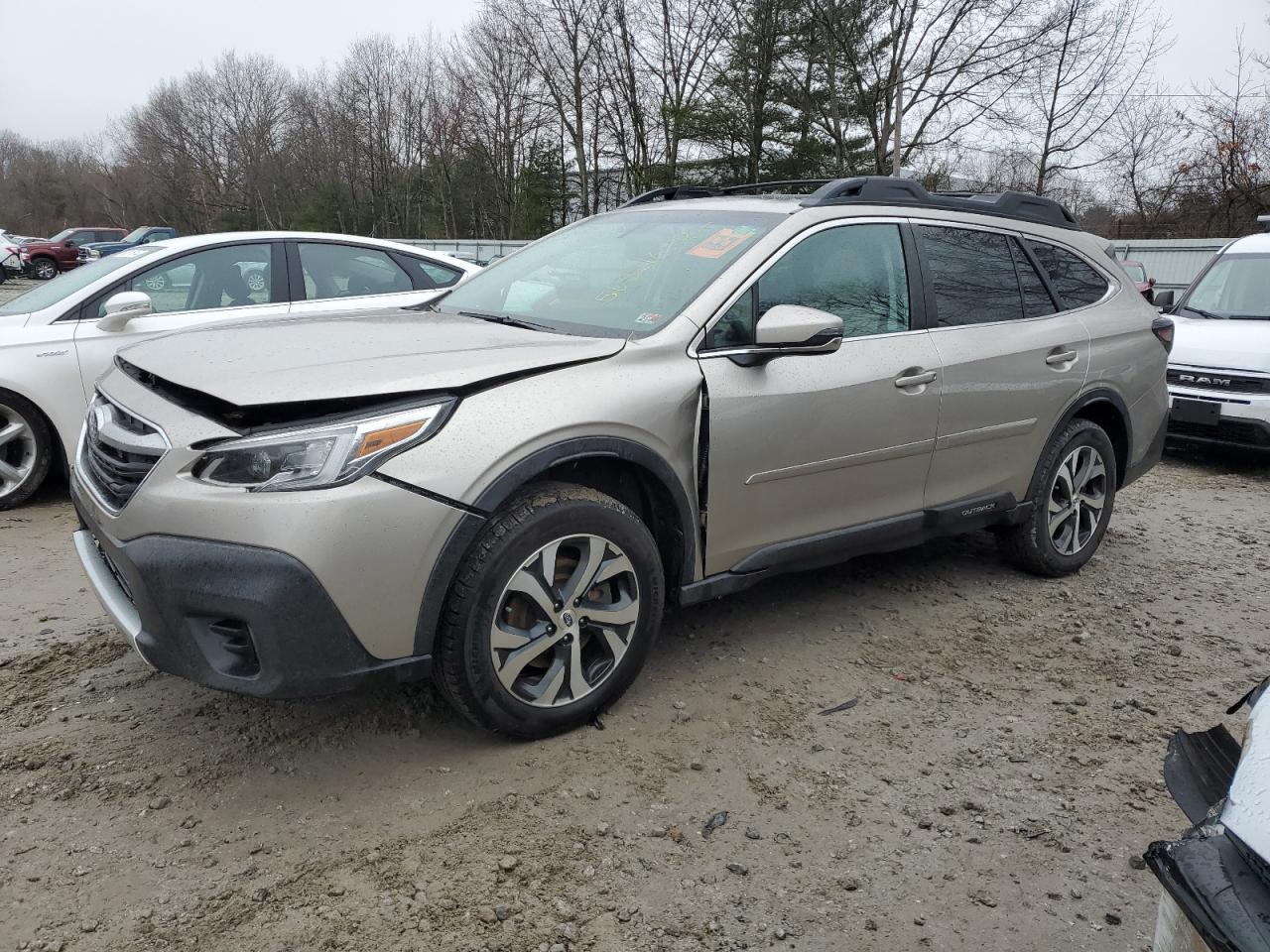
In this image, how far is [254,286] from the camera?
6.17 metres

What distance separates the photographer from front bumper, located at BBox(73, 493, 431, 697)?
2.53 meters

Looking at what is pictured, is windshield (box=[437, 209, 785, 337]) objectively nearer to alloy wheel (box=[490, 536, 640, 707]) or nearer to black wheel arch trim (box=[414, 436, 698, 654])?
black wheel arch trim (box=[414, 436, 698, 654])

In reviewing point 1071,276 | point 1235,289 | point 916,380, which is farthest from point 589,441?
point 1235,289

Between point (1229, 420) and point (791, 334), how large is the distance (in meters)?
6.12

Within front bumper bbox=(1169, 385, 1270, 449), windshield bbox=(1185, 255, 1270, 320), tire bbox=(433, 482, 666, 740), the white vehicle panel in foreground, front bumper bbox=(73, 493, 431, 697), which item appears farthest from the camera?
windshield bbox=(1185, 255, 1270, 320)

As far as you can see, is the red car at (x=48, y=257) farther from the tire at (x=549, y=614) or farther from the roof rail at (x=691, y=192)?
the tire at (x=549, y=614)

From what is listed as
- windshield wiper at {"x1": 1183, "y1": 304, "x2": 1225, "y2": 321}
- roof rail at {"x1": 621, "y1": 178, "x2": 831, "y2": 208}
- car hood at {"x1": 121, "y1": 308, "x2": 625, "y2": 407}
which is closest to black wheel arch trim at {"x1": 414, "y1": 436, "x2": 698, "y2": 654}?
car hood at {"x1": 121, "y1": 308, "x2": 625, "y2": 407}

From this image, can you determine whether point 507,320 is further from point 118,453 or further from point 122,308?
point 122,308

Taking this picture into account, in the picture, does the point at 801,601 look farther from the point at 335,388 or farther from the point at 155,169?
the point at 155,169

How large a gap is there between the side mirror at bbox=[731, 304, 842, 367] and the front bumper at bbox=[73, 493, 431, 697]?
5.15 ft

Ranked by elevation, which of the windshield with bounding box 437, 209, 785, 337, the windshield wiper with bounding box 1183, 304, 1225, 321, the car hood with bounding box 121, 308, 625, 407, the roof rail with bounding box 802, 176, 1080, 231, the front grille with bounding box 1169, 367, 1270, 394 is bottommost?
the front grille with bounding box 1169, 367, 1270, 394

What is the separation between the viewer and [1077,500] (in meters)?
4.89

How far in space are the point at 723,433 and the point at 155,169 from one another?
2855 inches

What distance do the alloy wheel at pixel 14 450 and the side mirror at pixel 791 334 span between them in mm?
4401
